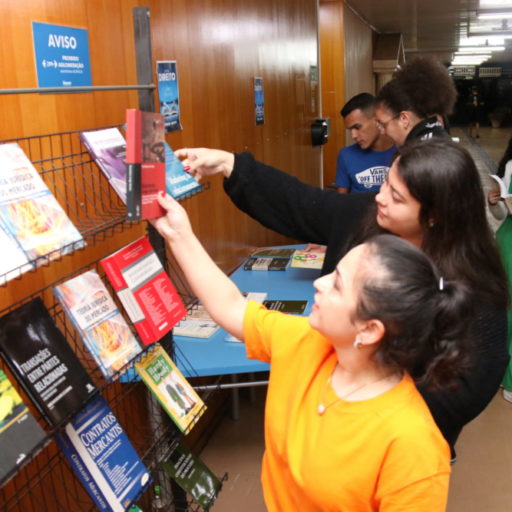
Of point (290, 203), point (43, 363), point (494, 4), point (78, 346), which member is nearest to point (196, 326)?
point (290, 203)

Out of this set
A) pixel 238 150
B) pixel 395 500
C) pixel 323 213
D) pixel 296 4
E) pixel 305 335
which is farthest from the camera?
pixel 296 4

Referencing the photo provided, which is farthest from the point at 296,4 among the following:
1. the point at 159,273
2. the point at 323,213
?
the point at 159,273

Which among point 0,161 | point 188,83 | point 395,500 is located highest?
point 188,83

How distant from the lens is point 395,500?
4.00ft

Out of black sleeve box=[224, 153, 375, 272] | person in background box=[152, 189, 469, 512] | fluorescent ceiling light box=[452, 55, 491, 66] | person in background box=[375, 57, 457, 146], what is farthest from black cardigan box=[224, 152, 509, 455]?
fluorescent ceiling light box=[452, 55, 491, 66]

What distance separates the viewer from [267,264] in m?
3.61

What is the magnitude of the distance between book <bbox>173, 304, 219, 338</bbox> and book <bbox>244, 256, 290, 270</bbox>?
756mm

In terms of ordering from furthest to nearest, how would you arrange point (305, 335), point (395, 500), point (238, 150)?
point (238, 150) → point (305, 335) → point (395, 500)

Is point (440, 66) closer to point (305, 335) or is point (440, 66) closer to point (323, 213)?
point (323, 213)

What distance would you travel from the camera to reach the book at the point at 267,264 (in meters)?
3.57

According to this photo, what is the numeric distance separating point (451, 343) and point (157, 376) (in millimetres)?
779

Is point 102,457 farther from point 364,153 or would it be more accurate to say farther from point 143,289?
point 364,153

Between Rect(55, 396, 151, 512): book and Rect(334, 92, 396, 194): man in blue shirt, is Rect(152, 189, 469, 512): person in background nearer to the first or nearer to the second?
Result: Rect(55, 396, 151, 512): book

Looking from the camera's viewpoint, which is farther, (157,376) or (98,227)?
(157,376)
